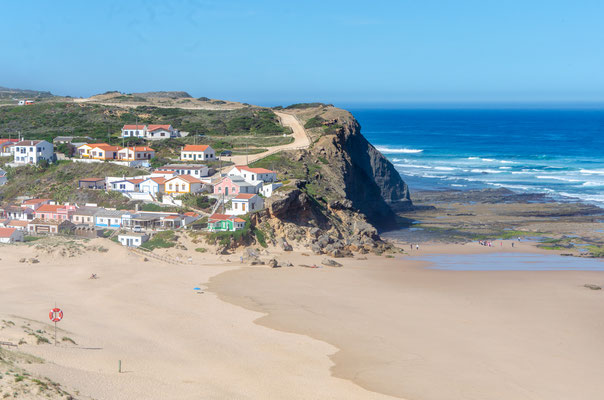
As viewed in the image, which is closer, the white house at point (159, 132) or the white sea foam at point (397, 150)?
the white house at point (159, 132)

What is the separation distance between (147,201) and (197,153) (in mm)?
11384

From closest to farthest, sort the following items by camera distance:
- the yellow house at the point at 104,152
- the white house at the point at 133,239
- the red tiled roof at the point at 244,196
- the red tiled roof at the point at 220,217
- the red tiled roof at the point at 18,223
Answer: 1. the white house at the point at 133,239
2. the red tiled roof at the point at 220,217
3. the red tiled roof at the point at 244,196
4. the red tiled roof at the point at 18,223
5. the yellow house at the point at 104,152

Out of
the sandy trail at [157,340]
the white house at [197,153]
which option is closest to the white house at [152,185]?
the white house at [197,153]

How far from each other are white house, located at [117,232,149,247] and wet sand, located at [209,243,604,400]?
7247mm

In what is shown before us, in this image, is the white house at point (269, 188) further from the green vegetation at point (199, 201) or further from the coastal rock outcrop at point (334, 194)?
the green vegetation at point (199, 201)

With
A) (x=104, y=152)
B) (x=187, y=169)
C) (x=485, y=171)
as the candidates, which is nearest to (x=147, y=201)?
(x=187, y=169)

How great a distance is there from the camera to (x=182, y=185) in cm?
4856

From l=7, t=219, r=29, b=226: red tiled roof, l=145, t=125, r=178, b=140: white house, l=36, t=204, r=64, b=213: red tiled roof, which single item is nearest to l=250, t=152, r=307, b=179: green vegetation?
l=36, t=204, r=64, b=213: red tiled roof

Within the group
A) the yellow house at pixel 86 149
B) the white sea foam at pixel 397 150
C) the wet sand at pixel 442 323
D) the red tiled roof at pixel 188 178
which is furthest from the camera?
the white sea foam at pixel 397 150

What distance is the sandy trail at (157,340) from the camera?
20.3m

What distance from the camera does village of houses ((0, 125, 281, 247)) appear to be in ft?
140

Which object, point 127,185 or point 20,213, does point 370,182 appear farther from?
point 20,213

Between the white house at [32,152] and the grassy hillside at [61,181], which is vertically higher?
the white house at [32,152]

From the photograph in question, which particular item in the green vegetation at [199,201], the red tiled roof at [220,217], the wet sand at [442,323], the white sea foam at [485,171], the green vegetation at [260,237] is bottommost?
the wet sand at [442,323]
